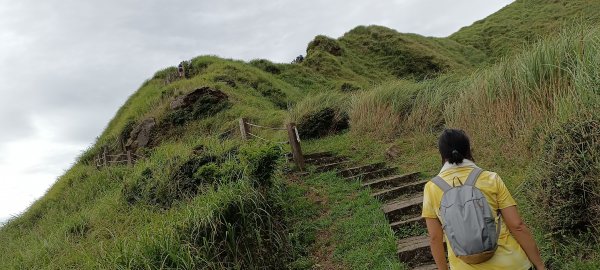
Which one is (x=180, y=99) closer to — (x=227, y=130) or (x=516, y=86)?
(x=227, y=130)

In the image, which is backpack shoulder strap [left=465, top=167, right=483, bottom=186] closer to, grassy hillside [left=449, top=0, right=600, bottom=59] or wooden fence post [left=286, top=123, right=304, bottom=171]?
wooden fence post [left=286, top=123, right=304, bottom=171]

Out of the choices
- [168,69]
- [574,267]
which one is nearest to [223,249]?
[574,267]

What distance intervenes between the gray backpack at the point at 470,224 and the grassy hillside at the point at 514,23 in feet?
91.4

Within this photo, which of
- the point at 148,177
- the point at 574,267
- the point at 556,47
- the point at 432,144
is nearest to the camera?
the point at 574,267

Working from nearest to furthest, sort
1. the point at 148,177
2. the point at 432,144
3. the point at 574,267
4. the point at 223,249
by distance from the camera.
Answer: the point at 574,267 < the point at 223,249 < the point at 148,177 < the point at 432,144

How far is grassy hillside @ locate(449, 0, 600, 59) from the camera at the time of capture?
2908cm

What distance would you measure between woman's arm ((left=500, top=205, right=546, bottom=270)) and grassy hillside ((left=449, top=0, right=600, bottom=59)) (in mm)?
27744

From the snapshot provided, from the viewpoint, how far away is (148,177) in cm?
818

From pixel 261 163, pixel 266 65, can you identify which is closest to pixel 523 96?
pixel 261 163

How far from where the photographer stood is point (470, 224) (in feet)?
7.73

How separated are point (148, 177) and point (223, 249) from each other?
353 cm

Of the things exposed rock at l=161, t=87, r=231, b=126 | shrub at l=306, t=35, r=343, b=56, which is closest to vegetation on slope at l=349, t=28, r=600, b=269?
exposed rock at l=161, t=87, r=231, b=126

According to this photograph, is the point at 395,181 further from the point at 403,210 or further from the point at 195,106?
the point at 195,106

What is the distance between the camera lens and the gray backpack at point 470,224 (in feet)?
7.68
